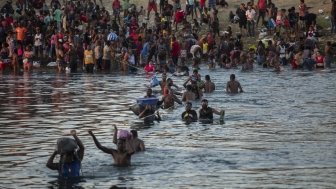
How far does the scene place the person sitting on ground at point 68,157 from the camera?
21.6 m

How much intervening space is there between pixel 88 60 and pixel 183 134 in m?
19.9

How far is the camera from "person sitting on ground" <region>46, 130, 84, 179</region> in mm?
21641

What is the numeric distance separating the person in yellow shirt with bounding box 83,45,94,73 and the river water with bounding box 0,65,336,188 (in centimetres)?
233

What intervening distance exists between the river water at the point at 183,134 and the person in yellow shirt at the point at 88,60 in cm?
233

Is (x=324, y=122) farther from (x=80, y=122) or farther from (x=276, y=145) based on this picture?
(x=80, y=122)

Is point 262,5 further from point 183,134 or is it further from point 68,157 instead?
point 68,157

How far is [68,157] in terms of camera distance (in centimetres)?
2228

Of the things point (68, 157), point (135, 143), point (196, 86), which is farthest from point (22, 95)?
point (68, 157)

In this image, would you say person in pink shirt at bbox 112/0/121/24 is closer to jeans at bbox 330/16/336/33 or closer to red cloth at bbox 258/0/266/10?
red cloth at bbox 258/0/266/10

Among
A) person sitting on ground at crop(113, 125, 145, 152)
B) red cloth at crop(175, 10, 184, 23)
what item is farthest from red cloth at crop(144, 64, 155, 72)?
person sitting on ground at crop(113, 125, 145, 152)

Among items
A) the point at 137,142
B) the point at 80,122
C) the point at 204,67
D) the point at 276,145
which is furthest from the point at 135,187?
the point at 204,67

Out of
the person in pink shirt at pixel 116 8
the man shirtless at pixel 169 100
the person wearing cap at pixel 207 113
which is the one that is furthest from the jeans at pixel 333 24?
the person wearing cap at pixel 207 113

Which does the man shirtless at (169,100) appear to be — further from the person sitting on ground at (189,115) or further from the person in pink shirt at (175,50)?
the person in pink shirt at (175,50)

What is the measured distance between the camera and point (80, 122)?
32.9 metres
